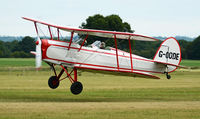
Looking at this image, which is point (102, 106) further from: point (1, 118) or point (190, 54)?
point (190, 54)

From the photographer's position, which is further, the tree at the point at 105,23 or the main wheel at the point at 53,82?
the tree at the point at 105,23

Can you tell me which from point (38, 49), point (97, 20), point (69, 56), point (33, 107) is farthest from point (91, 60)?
point (97, 20)

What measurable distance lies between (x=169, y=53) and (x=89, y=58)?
3.96 metres

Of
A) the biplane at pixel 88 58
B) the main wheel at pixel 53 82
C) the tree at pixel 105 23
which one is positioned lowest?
the main wheel at pixel 53 82

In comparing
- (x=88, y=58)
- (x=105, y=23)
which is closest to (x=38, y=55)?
(x=88, y=58)

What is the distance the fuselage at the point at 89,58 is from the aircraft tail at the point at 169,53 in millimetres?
953

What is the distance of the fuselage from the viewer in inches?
661

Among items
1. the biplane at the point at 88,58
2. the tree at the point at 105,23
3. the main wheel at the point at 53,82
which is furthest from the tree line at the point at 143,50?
the main wheel at the point at 53,82

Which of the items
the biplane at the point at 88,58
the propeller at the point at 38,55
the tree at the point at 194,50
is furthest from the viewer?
the tree at the point at 194,50

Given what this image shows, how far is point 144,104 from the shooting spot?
15680 millimetres

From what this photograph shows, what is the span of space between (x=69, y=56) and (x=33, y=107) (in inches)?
147

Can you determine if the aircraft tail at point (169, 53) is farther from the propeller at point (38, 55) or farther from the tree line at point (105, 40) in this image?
the tree line at point (105, 40)

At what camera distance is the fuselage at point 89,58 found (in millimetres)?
16797

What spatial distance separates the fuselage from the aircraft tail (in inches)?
37.5
